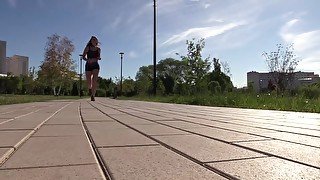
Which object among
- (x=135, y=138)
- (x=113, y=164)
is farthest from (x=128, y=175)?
(x=135, y=138)

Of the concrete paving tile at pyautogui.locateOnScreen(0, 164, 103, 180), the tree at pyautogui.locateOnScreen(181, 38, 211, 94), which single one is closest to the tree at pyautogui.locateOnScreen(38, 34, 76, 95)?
the tree at pyautogui.locateOnScreen(181, 38, 211, 94)

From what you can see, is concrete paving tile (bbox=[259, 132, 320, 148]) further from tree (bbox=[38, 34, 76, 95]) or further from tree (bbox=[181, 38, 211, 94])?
tree (bbox=[38, 34, 76, 95])

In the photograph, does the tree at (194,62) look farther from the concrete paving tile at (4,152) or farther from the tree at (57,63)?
the concrete paving tile at (4,152)

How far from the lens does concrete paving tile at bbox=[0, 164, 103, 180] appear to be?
1763 mm

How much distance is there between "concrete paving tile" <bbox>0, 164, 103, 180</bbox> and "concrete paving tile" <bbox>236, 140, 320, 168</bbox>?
1308 millimetres

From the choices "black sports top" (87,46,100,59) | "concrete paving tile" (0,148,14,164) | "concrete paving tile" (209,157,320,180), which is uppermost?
"black sports top" (87,46,100,59)

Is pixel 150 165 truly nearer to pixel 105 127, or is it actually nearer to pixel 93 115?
pixel 105 127

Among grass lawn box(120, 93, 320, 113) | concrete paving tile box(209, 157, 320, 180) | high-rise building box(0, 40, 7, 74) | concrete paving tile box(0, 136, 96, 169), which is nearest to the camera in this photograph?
concrete paving tile box(209, 157, 320, 180)

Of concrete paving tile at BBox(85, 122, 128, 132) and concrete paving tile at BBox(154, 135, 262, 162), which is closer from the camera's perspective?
concrete paving tile at BBox(154, 135, 262, 162)

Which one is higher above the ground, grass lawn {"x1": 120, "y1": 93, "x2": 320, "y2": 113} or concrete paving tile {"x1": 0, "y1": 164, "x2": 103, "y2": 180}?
grass lawn {"x1": 120, "y1": 93, "x2": 320, "y2": 113}

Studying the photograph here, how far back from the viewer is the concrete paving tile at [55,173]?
176 cm

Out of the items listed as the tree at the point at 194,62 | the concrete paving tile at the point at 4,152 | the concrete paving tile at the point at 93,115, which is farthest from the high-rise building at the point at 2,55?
the concrete paving tile at the point at 4,152

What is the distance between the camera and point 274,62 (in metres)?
23.0

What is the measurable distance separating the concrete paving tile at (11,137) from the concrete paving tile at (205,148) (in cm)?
128
